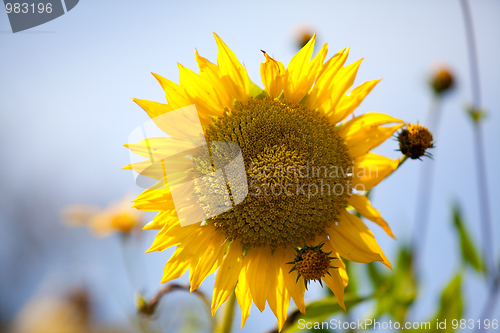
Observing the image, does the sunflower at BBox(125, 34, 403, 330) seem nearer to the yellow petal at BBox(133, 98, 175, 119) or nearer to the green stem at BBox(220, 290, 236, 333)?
the yellow petal at BBox(133, 98, 175, 119)

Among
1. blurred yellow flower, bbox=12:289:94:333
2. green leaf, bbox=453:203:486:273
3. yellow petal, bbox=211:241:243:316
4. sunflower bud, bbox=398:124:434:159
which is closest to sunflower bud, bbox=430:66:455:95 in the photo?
green leaf, bbox=453:203:486:273

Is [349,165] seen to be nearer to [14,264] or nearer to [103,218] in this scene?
[103,218]

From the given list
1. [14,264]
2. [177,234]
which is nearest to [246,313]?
[177,234]

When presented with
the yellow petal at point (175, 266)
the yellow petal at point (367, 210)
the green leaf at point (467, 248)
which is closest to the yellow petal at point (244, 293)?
the yellow petal at point (175, 266)

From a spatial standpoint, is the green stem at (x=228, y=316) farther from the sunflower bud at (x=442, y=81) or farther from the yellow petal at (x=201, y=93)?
the sunflower bud at (x=442, y=81)

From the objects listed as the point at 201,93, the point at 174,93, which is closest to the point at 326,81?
the point at 201,93
